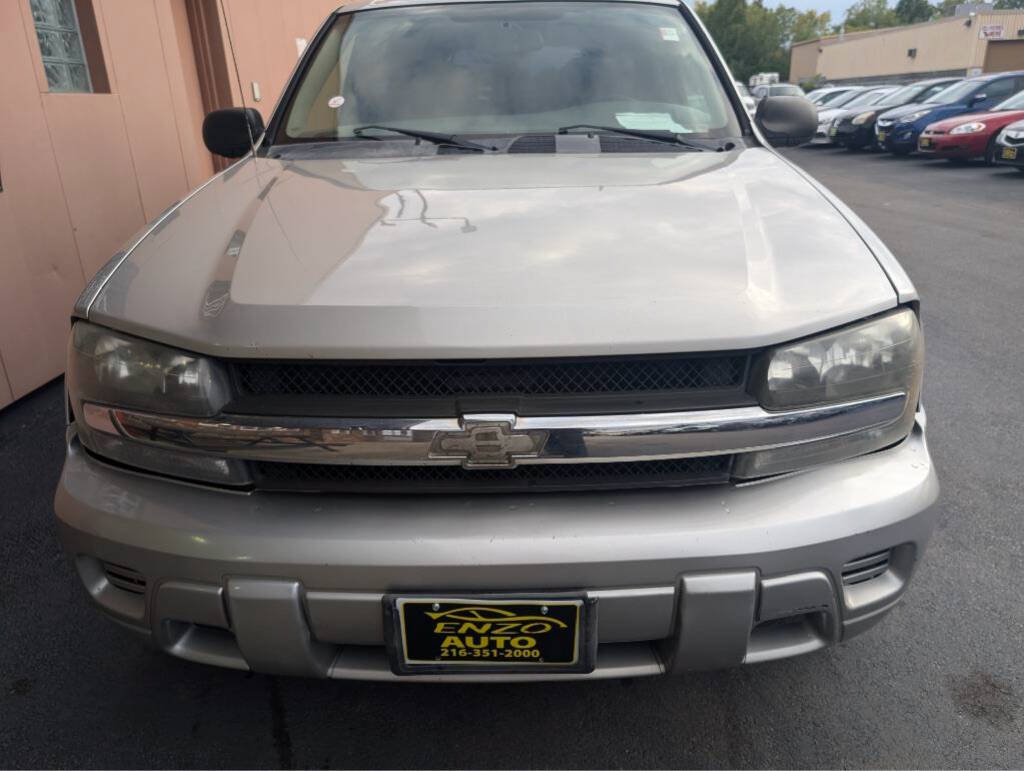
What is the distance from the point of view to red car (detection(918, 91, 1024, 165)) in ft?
41.3

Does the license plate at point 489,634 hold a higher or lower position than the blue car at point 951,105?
higher

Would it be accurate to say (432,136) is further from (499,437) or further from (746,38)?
(746,38)

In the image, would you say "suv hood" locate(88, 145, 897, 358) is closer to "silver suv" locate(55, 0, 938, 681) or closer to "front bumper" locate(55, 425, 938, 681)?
"silver suv" locate(55, 0, 938, 681)

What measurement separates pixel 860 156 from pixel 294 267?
17.7m

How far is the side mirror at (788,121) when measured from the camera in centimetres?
276

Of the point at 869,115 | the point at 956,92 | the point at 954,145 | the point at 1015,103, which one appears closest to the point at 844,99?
the point at 869,115

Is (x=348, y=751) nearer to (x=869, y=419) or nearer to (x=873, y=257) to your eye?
(x=869, y=419)

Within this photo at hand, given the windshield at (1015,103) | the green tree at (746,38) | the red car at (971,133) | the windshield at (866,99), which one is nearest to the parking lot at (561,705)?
the red car at (971,133)

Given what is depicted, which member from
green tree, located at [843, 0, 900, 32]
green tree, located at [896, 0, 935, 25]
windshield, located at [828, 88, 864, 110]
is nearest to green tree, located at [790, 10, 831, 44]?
green tree, located at [843, 0, 900, 32]

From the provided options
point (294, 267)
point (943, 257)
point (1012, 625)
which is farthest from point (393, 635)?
point (943, 257)

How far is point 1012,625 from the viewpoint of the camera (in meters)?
2.22

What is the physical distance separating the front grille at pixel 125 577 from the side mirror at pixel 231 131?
5.28 feet

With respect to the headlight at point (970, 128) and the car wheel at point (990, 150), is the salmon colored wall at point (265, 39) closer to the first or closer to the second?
the headlight at point (970, 128)

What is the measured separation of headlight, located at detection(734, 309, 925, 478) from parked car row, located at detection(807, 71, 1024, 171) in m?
11.8
